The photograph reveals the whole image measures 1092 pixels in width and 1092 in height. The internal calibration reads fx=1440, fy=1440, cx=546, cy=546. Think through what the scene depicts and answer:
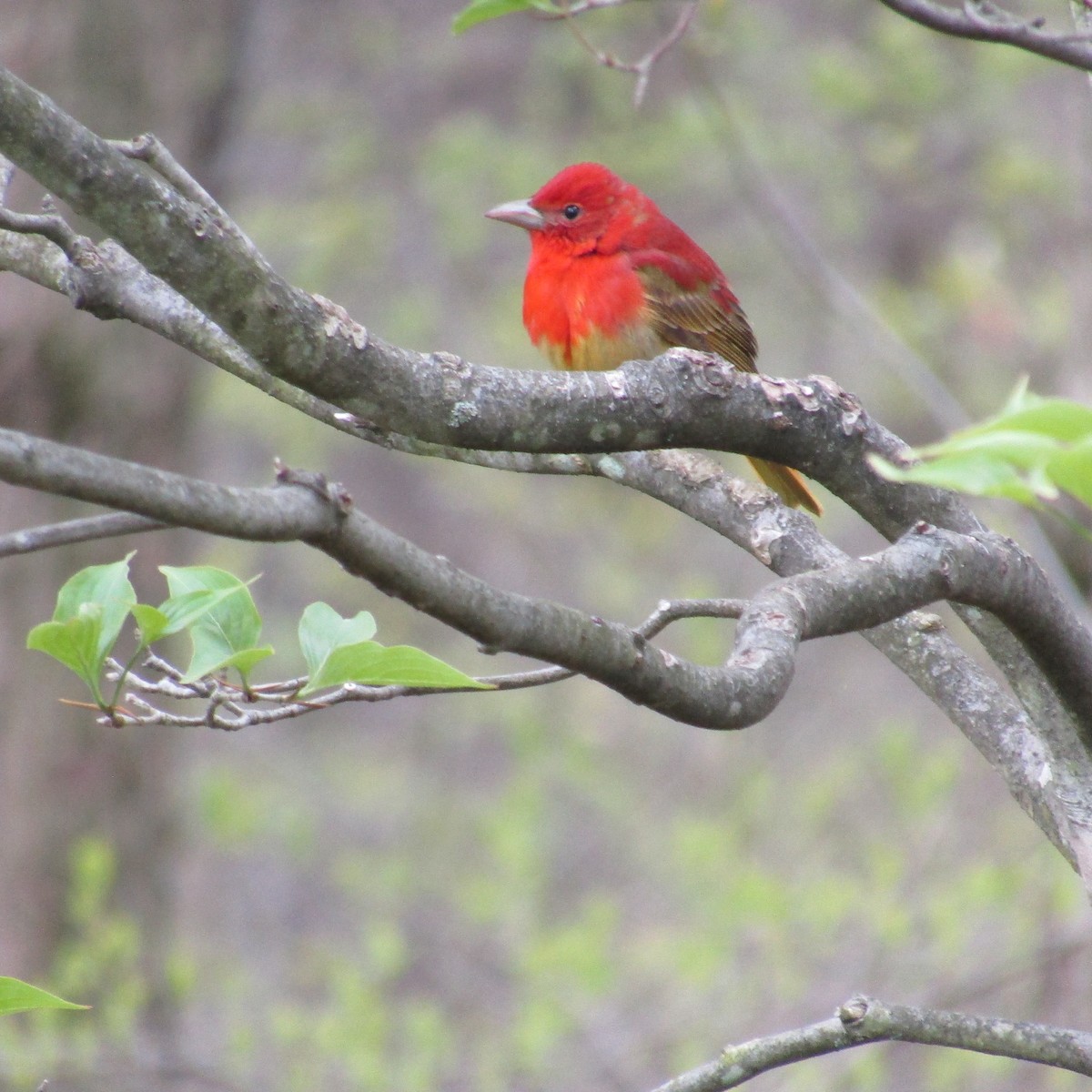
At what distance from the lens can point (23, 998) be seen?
1336 millimetres

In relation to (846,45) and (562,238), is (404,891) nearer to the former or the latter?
(562,238)

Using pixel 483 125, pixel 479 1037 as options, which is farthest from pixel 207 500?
pixel 483 125

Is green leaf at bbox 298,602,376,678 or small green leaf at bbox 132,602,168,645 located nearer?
small green leaf at bbox 132,602,168,645

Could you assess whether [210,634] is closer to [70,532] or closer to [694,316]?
[70,532]

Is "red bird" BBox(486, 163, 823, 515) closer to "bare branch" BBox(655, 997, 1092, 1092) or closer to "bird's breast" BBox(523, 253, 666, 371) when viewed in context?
"bird's breast" BBox(523, 253, 666, 371)

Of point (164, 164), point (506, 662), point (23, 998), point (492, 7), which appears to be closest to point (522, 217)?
point (492, 7)

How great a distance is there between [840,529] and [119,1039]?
19.2ft

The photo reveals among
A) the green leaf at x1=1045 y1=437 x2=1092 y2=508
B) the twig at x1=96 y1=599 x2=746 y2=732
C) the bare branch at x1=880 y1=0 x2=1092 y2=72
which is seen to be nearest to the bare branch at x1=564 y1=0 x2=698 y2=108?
the bare branch at x1=880 y1=0 x2=1092 y2=72

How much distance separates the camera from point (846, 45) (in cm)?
787

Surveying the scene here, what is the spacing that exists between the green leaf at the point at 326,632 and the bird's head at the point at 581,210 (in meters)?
3.14

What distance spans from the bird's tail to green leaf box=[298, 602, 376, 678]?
2412 mm

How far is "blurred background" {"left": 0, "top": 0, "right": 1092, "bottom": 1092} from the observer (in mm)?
5328

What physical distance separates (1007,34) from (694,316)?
2621 millimetres

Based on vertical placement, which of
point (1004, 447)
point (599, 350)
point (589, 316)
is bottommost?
point (1004, 447)
